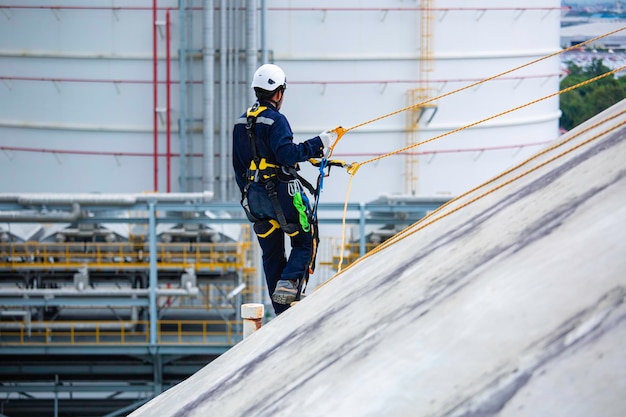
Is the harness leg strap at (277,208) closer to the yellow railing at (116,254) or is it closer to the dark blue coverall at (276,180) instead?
the dark blue coverall at (276,180)

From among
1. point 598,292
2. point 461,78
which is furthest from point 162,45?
point 598,292

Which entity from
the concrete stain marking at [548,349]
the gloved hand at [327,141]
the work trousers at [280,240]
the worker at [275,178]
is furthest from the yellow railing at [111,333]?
the concrete stain marking at [548,349]

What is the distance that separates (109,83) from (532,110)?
741 centimetres

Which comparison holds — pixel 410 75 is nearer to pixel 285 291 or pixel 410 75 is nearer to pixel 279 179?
pixel 279 179

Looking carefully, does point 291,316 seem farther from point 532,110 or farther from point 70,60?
point 532,110

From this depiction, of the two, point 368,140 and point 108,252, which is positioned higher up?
point 368,140

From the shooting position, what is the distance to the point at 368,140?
61.8 ft

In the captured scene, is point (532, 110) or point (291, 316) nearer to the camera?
point (291, 316)

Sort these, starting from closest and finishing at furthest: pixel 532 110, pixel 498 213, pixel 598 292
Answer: pixel 598 292 → pixel 498 213 → pixel 532 110

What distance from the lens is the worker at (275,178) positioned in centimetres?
720

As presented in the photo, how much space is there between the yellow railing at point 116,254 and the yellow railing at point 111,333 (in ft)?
2.88

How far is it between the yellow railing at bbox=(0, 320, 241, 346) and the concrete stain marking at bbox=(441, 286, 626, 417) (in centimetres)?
1298

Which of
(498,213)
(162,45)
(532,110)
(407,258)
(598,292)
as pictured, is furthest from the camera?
(532,110)

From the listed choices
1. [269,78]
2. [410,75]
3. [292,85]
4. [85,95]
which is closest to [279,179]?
[269,78]
